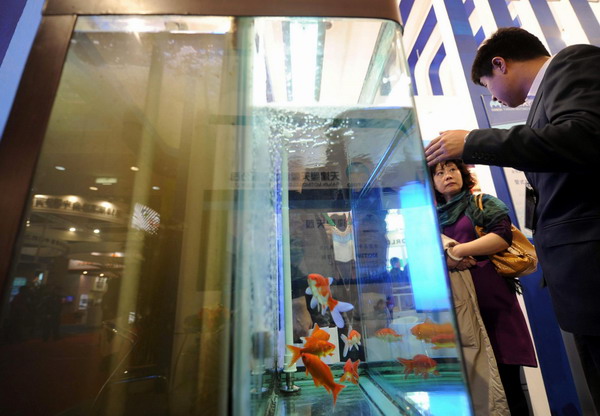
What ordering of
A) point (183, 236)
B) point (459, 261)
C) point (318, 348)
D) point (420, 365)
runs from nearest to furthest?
point (183, 236), point (420, 365), point (318, 348), point (459, 261)

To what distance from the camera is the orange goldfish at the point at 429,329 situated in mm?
733

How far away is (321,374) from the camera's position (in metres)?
1.13

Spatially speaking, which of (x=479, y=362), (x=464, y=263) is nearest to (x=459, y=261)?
(x=464, y=263)

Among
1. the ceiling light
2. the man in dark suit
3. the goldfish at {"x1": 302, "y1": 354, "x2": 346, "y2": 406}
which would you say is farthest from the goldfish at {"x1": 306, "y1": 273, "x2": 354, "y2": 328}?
the ceiling light

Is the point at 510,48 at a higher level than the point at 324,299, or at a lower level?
higher

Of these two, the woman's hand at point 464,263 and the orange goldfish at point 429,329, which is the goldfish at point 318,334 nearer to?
the orange goldfish at point 429,329

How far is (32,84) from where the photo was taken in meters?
0.72

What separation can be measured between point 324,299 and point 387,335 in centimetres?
31

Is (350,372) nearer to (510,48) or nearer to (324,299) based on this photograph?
(324,299)

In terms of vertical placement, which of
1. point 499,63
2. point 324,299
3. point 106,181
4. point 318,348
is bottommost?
point 318,348

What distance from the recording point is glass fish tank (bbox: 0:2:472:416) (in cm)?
63

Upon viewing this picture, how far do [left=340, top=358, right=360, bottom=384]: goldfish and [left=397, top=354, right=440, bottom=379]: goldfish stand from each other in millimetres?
173

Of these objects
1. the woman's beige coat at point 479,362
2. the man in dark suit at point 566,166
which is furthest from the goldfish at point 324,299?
the man in dark suit at point 566,166

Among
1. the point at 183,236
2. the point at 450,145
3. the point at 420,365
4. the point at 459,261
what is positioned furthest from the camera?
the point at 459,261
